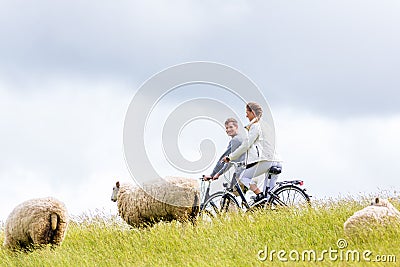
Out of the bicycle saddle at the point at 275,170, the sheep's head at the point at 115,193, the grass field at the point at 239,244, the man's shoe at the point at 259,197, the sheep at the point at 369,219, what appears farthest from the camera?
the man's shoe at the point at 259,197

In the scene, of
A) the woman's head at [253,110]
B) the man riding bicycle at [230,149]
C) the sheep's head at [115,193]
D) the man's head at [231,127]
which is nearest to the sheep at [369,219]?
the man riding bicycle at [230,149]

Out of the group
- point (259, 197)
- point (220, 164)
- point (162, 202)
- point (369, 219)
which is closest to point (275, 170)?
point (259, 197)

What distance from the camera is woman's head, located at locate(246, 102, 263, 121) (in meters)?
13.3

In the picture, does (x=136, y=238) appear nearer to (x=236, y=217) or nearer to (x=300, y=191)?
(x=236, y=217)

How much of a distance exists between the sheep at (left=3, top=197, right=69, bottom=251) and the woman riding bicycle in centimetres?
372

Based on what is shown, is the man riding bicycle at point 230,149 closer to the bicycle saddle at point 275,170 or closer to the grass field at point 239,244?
the bicycle saddle at point 275,170

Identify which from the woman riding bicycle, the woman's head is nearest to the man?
the woman riding bicycle

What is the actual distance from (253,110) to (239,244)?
11.9 feet

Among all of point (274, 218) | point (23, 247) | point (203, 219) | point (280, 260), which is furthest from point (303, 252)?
point (23, 247)

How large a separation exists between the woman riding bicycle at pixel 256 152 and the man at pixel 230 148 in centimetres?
23

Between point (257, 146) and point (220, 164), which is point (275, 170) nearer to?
point (257, 146)

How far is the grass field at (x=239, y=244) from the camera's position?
9562 mm

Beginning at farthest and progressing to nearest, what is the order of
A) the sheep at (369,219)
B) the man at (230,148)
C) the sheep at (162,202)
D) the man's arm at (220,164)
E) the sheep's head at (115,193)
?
the man's arm at (220,164) < the man at (230,148) < the sheep's head at (115,193) < the sheep at (162,202) < the sheep at (369,219)

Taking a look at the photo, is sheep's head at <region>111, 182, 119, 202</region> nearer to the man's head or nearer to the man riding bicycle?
the man riding bicycle
